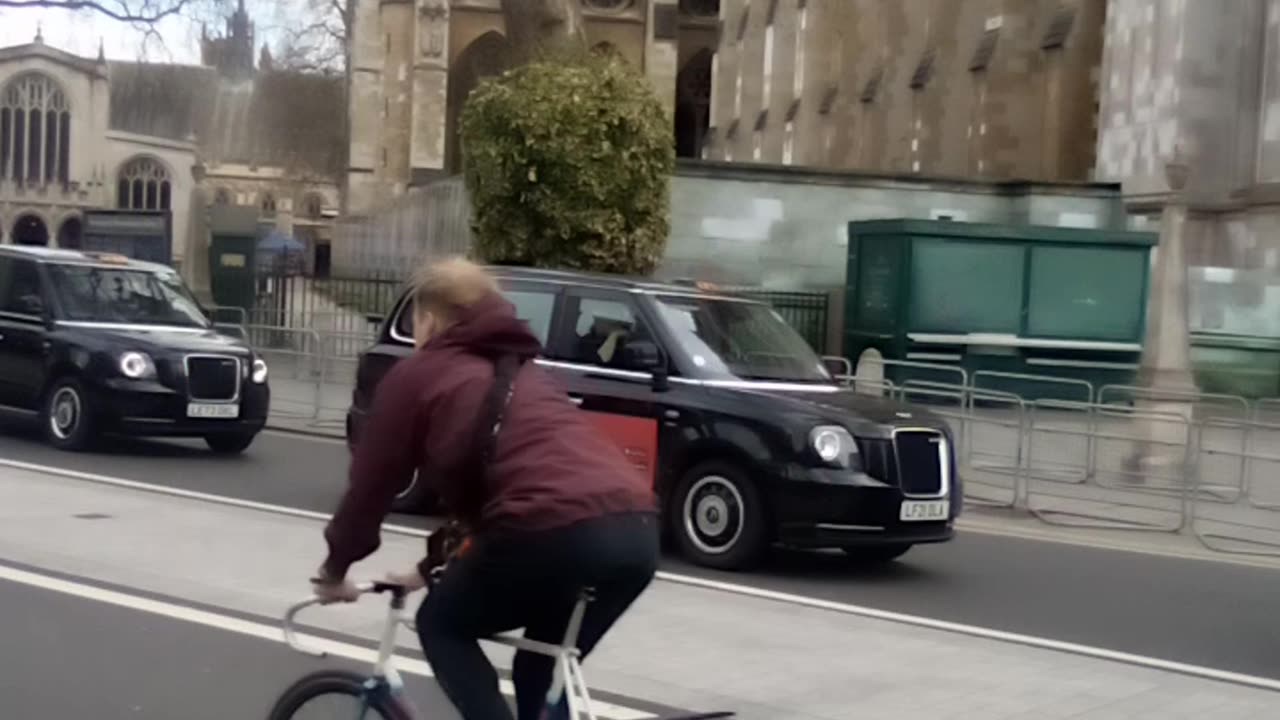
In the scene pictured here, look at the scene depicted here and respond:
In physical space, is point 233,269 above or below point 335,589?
above

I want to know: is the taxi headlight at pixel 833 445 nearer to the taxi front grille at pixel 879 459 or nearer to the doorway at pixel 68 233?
the taxi front grille at pixel 879 459

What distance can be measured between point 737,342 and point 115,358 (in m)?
6.40

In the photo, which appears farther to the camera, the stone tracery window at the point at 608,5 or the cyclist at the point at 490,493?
the stone tracery window at the point at 608,5

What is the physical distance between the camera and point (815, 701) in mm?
7078

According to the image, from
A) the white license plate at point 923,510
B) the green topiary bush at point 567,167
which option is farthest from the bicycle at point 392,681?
the green topiary bush at point 567,167

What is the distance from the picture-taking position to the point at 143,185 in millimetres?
78938

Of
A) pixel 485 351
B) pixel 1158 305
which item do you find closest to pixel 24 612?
pixel 485 351

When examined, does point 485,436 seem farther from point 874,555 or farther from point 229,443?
point 229,443

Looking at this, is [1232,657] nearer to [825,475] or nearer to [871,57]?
[825,475]

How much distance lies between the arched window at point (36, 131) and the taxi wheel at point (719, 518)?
70.8 metres

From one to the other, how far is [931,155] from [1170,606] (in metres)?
29.3

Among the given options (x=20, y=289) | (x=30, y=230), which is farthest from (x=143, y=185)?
(x=20, y=289)

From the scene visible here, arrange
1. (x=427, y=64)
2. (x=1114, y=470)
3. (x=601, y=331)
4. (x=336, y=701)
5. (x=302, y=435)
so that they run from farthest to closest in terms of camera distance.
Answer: (x=427, y=64) < (x=302, y=435) < (x=1114, y=470) < (x=601, y=331) < (x=336, y=701)

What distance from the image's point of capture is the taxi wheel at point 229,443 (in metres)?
15.7
